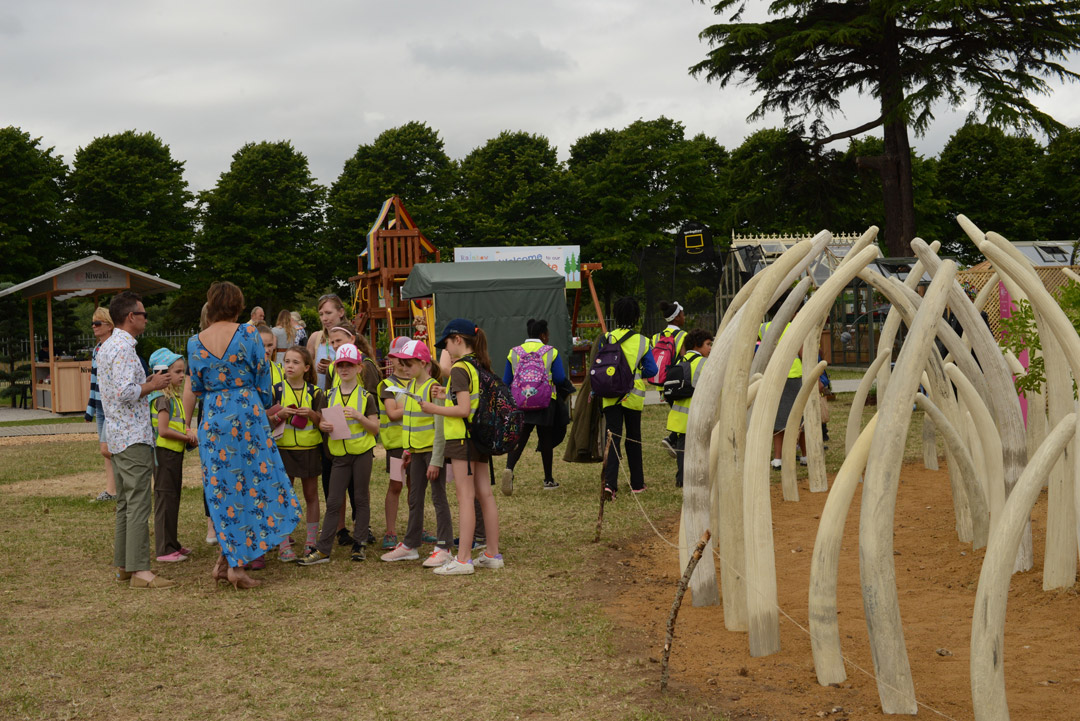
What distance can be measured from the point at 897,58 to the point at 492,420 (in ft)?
72.7

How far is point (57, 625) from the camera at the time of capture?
5520 millimetres

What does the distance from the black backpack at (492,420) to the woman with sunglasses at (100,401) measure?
2.60 meters

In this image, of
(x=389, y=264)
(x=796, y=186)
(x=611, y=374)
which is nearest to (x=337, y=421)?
(x=611, y=374)

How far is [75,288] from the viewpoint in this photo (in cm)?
2070

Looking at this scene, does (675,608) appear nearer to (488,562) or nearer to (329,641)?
(329,641)

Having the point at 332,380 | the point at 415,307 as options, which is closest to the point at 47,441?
the point at 415,307

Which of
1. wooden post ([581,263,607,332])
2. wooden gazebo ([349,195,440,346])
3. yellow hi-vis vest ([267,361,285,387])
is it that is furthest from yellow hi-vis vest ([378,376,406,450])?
wooden gazebo ([349,195,440,346])

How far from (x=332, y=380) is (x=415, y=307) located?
14.0m

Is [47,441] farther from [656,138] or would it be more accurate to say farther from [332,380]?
[656,138]

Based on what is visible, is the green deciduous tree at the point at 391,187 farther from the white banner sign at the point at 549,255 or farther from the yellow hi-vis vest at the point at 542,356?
the yellow hi-vis vest at the point at 542,356

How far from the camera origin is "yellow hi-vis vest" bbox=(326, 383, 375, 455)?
6980mm

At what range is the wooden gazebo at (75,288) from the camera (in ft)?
67.5

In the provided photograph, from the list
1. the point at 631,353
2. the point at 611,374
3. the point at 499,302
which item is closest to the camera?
the point at 611,374

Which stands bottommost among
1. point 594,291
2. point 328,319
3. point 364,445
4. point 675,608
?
point 675,608
